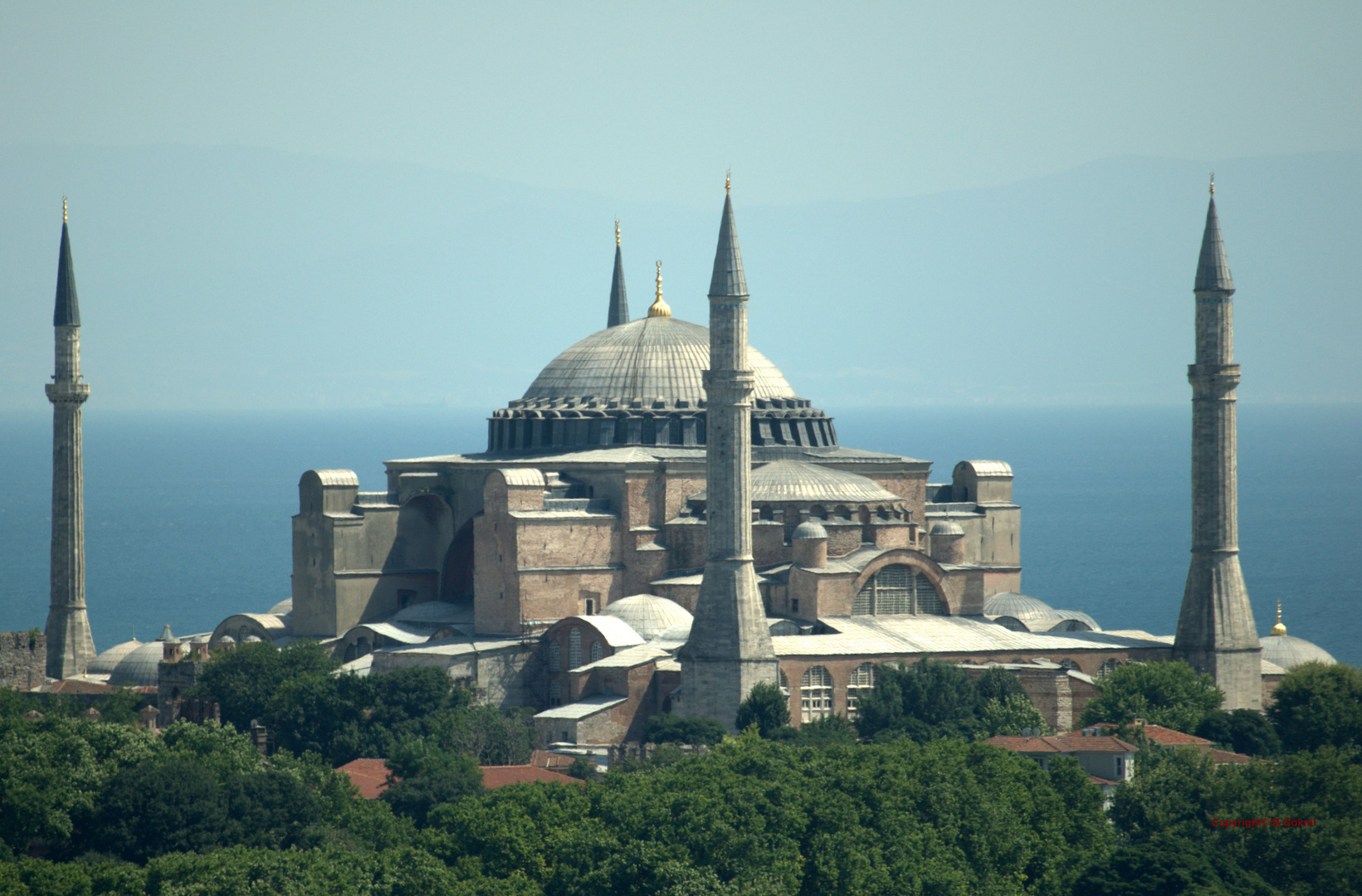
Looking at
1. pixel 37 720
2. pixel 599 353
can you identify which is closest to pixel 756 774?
pixel 37 720

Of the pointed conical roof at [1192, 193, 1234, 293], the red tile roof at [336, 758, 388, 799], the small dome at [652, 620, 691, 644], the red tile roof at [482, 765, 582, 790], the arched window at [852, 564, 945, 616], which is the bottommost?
the red tile roof at [336, 758, 388, 799]

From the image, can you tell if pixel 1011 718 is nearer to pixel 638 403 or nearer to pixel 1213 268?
pixel 1213 268

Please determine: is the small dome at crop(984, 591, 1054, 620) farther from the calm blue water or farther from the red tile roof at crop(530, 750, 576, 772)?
the calm blue water

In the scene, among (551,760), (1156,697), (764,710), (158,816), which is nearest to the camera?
(158,816)

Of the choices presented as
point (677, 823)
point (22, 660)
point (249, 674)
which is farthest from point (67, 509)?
point (677, 823)

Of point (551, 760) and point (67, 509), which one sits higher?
point (67, 509)

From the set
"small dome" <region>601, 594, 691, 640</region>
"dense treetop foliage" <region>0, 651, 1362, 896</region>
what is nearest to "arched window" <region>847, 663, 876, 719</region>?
"small dome" <region>601, 594, 691, 640</region>

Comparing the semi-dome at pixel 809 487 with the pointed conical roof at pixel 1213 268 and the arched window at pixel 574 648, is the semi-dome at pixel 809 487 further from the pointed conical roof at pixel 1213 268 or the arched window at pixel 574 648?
the pointed conical roof at pixel 1213 268
